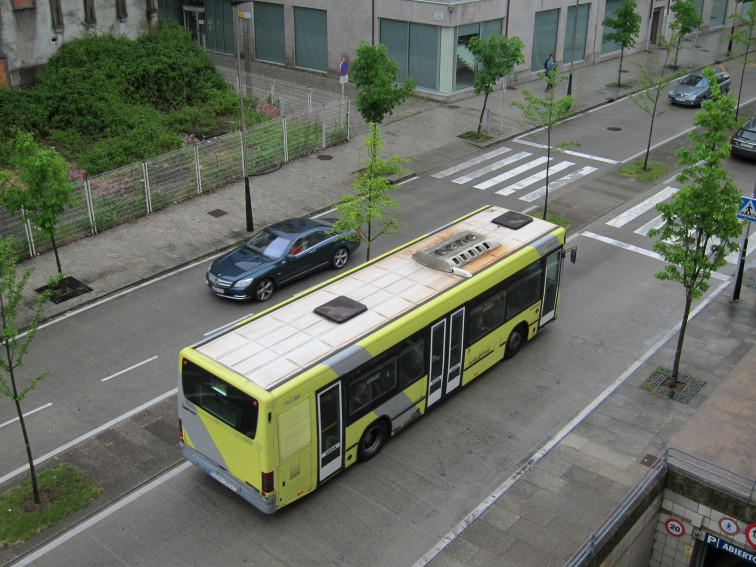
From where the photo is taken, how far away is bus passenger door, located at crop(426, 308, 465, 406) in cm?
1529

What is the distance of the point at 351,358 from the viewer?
13.4 m

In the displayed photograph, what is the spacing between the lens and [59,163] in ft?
62.3

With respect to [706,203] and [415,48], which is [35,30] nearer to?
[415,48]

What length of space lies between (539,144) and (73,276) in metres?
19.1

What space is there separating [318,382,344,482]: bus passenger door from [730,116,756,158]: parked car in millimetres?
23211

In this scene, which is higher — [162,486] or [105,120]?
[105,120]

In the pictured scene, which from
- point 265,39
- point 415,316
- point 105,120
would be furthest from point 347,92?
point 415,316

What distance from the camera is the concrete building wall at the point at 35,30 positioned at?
103ft

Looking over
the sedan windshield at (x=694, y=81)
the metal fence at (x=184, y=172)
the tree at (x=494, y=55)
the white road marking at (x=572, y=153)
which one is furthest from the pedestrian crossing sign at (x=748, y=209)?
the sedan windshield at (x=694, y=81)

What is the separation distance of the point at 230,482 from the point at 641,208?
18.4 metres

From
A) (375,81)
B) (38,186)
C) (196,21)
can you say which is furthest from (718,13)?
(38,186)

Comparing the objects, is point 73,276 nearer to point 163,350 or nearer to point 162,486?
point 163,350

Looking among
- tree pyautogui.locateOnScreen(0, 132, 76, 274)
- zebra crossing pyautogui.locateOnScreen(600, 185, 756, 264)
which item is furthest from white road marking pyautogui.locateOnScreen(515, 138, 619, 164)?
tree pyautogui.locateOnScreen(0, 132, 76, 274)

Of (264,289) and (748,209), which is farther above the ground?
(748,209)
